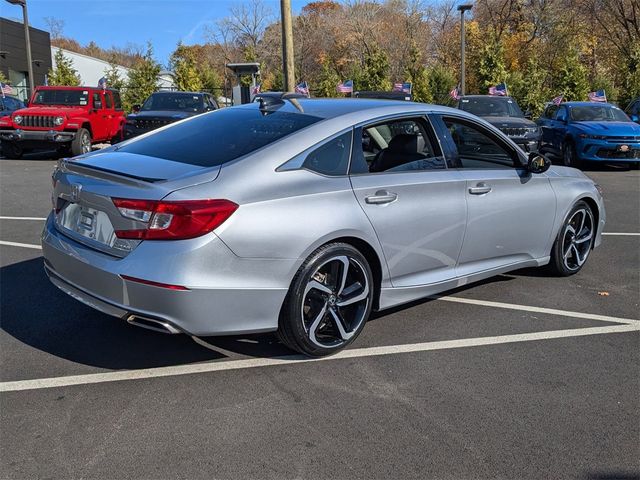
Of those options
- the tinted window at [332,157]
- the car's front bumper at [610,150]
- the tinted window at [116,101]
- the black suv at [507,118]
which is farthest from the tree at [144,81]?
the tinted window at [332,157]

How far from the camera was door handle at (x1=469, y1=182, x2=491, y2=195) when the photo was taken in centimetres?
472

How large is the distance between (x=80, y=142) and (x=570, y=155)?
1229 cm

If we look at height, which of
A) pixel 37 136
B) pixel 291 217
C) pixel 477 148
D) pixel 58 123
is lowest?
pixel 291 217

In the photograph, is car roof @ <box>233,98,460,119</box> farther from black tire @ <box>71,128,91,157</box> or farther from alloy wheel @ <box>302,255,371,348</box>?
black tire @ <box>71,128,91,157</box>

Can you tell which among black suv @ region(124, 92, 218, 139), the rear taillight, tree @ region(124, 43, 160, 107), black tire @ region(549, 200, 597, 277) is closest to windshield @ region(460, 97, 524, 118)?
black suv @ region(124, 92, 218, 139)

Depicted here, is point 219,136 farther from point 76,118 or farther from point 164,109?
point 76,118

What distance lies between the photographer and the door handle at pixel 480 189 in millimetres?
4719

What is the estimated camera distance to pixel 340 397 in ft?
11.3

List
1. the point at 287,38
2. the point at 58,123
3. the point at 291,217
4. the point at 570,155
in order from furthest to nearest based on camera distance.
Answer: the point at 58,123
the point at 570,155
the point at 287,38
the point at 291,217

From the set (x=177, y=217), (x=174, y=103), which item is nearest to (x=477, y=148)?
(x=177, y=217)

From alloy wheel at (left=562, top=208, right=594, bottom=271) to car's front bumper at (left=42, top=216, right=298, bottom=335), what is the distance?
10.7 ft

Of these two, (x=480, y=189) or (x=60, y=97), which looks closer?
(x=480, y=189)

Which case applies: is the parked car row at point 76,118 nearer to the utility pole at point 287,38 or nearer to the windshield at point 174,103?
the windshield at point 174,103

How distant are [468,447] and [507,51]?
4461 cm
